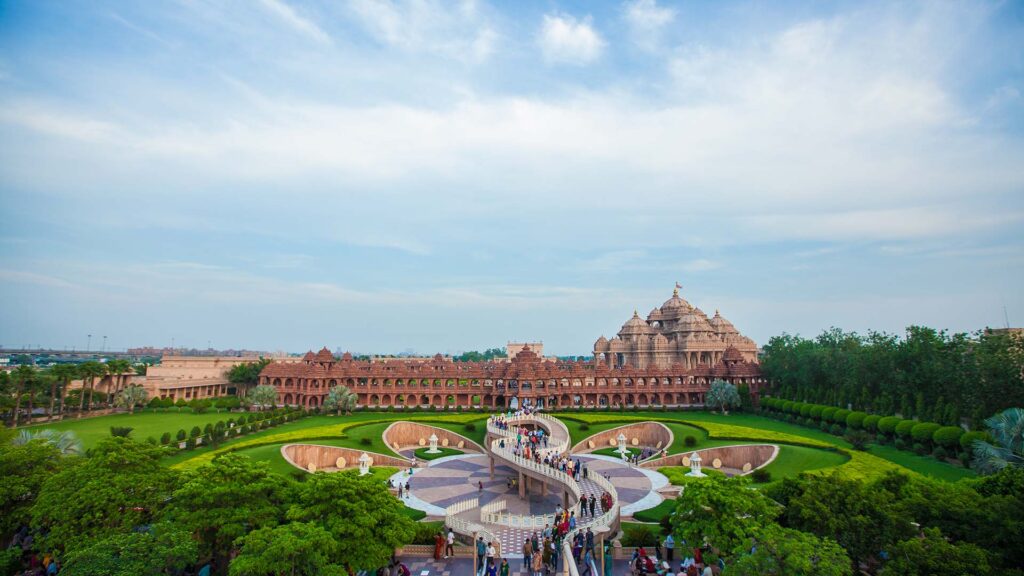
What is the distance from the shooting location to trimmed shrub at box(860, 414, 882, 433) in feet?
168

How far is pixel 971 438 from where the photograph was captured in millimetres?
39281

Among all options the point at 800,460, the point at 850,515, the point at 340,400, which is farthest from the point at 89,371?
the point at 850,515

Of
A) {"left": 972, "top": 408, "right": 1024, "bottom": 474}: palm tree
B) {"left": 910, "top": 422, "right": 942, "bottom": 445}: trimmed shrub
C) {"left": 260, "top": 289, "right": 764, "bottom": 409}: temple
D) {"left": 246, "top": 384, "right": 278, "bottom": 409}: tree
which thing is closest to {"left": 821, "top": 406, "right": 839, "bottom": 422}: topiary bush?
{"left": 910, "top": 422, "right": 942, "bottom": 445}: trimmed shrub

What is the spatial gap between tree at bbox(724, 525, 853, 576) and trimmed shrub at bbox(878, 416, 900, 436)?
3670cm

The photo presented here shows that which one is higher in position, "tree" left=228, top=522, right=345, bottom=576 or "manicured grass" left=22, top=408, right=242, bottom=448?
"tree" left=228, top=522, right=345, bottom=576

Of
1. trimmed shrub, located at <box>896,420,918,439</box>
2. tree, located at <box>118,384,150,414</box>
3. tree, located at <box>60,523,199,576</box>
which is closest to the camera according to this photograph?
tree, located at <box>60,523,199,576</box>

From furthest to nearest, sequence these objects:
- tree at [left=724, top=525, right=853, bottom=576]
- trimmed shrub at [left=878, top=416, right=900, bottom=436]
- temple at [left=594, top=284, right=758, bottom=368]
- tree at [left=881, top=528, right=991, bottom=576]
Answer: temple at [left=594, top=284, right=758, bottom=368] → trimmed shrub at [left=878, top=416, right=900, bottom=436] → tree at [left=724, top=525, right=853, bottom=576] → tree at [left=881, top=528, right=991, bottom=576]

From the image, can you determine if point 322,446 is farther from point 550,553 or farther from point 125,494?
point 550,553

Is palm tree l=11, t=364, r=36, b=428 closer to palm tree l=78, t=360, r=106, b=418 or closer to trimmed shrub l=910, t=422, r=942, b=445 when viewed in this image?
palm tree l=78, t=360, r=106, b=418

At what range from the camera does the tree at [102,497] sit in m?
21.7

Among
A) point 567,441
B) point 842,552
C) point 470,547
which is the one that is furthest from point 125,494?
point 567,441

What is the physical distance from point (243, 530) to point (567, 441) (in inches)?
1291

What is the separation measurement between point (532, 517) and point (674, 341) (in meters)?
71.2

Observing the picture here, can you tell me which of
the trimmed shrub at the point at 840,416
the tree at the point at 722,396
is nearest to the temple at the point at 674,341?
the tree at the point at 722,396
